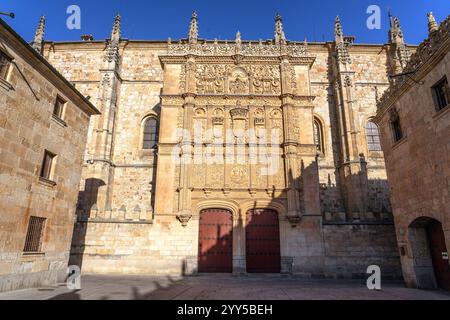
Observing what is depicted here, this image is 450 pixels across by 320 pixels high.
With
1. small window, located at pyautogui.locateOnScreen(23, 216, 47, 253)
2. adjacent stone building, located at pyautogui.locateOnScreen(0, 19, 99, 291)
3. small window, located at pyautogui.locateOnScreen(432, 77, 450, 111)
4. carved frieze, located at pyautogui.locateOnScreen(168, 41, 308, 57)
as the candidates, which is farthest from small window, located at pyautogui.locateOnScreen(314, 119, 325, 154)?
small window, located at pyautogui.locateOnScreen(23, 216, 47, 253)

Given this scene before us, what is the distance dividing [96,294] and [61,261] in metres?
3.70

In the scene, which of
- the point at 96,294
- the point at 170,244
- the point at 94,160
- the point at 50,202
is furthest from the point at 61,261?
the point at 94,160

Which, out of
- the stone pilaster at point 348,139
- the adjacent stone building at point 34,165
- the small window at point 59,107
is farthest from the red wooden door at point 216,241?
the stone pilaster at point 348,139

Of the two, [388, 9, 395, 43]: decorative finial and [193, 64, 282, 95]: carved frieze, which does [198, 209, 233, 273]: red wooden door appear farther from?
[388, 9, 395, 43]: decorative finial

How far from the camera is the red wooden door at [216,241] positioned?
15398 mm

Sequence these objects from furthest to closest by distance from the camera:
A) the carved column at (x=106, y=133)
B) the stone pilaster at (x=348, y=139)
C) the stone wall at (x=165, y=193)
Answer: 1. the carved column at (x=106, y=133)
2. the stone pilaster at (x=348, y=139)
3. the stone wall at (x=165, y=193)

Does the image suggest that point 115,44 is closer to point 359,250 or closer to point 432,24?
point 432,24

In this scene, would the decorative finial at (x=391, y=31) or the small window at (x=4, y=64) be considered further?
the decorative finial at (x=391, y=31)

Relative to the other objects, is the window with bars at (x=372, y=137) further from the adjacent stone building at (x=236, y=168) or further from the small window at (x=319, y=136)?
the small window at (x=319, y=136)

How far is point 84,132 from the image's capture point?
13.7 metres

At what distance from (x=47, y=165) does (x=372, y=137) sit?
22.7 m

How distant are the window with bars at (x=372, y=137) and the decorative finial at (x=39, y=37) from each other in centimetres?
2879

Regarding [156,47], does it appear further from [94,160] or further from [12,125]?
[12,125]

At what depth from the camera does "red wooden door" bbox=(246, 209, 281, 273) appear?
50.5 feet
